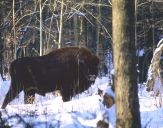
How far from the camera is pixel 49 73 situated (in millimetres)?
13367

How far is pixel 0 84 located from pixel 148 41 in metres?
17.4

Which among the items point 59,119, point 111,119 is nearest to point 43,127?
point 59,119

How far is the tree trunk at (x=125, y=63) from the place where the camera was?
23.5 ft

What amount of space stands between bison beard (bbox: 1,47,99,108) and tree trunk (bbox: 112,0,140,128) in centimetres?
593

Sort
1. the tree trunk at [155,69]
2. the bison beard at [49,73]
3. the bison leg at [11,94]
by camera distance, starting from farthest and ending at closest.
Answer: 1. the tree trunk at [155,69]
2. the bison beard at [49,73]
3. the bison leg at [11,94]

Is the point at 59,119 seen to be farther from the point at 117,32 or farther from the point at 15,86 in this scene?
the point at 15,86

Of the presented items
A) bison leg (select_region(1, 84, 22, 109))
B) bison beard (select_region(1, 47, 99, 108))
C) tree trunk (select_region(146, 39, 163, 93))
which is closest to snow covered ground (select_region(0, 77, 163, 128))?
bison leg (select_region(1, 84, 22, 109))

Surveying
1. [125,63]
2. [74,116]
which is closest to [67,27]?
[74,116]

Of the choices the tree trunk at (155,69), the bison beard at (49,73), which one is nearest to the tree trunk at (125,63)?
the bison beard at (49,73)

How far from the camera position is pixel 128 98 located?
722 centimetres

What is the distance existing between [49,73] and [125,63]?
636 cm

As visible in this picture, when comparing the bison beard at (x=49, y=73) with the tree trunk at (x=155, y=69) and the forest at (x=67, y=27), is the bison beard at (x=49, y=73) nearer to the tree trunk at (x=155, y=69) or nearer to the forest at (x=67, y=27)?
the tree trunk at (x=155, y=69)

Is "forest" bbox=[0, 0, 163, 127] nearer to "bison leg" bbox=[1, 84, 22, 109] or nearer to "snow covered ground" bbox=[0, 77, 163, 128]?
"bison leg" bbox=[1, 84, 22, 109]

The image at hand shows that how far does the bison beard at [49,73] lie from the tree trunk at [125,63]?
593 cm
